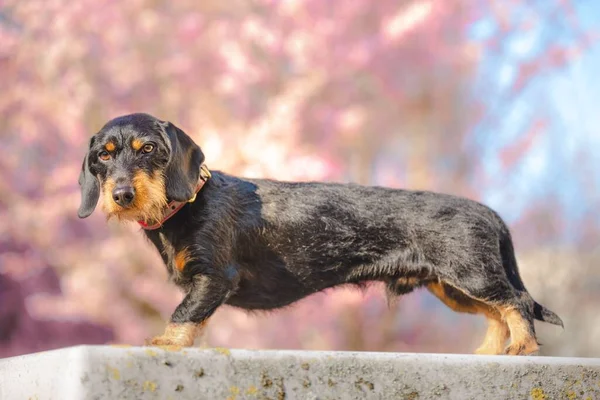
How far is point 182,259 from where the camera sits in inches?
165

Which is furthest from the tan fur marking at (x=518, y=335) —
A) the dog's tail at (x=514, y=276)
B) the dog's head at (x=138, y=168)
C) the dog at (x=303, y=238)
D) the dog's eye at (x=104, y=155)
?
the dog's eye at (x=104, y=155)

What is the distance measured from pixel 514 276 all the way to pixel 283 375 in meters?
2.24

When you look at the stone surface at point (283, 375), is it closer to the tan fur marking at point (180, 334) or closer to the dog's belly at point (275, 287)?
the tan fur marking at point (180, 334)

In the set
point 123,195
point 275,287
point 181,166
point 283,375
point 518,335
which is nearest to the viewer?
point 283,375

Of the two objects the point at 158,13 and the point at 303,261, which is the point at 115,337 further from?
the point at 303,261

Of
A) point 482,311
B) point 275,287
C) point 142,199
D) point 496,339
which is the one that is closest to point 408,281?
point 482,311

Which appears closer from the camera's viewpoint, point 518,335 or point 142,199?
point 142,199

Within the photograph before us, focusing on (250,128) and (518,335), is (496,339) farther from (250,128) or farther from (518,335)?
(250,128)

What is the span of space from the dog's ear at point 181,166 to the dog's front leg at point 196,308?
45 centimetres

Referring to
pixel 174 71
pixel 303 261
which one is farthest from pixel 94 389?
pixel 174 71

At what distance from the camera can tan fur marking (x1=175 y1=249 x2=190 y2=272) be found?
13.7 feet

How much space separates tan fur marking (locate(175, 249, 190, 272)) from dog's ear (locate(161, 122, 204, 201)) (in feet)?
0.97

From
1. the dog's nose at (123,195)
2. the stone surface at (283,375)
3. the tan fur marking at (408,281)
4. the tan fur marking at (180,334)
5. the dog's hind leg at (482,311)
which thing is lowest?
the stone surface at (283,375)

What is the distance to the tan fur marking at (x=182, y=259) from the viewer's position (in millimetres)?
4168
